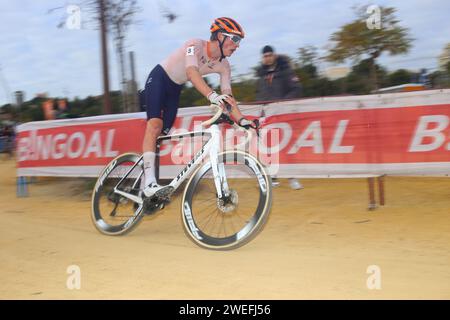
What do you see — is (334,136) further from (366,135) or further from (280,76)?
(280,76)

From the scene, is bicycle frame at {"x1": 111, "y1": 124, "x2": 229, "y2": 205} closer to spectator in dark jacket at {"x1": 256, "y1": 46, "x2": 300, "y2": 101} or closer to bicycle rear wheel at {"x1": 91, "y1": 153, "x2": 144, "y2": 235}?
bicycle rear wheel at {"x1": 91, "y1": 153, "x2": 144, "y2": 235}

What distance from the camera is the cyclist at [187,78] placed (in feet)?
14.2

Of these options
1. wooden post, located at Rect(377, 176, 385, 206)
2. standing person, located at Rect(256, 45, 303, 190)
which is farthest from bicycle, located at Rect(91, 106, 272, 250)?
standing person, located at Rect(256, 45, 303, 190)

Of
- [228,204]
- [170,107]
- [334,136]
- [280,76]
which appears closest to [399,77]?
[280,76]

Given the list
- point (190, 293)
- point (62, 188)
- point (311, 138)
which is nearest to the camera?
point (190, 293)

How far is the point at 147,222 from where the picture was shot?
6055 millimetres

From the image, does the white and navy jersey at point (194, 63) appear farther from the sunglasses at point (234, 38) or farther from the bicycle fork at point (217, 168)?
the bicycle fork at point (217, 168)

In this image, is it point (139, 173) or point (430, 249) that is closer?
point (430, 249)

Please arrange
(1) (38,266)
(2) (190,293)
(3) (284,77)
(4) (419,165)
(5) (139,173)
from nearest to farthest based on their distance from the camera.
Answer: (2) (190,293)
(1) (38,266)
(5) (139,173)
(4) (419,165)
(3) (284,77)

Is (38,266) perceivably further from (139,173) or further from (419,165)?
(419,165)

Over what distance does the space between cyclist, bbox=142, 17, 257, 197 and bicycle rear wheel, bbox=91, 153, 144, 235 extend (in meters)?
0.39

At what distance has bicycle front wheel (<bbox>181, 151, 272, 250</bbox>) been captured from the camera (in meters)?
4.09
